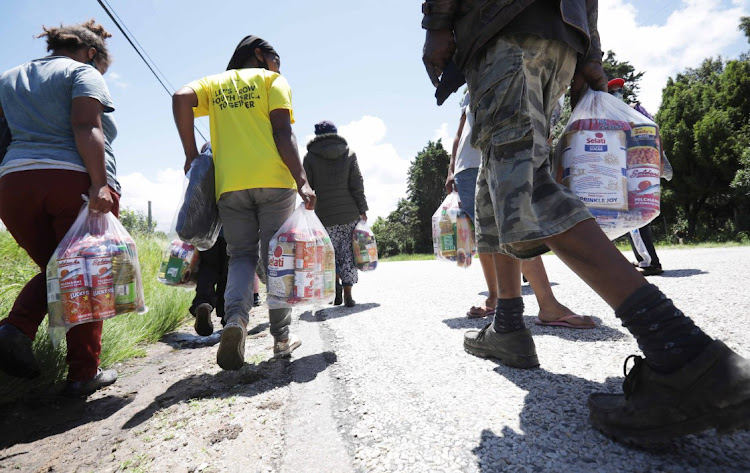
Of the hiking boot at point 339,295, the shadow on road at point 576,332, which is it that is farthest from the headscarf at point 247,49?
the hiking boot at point 339,295

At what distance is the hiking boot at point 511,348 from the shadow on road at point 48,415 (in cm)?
190

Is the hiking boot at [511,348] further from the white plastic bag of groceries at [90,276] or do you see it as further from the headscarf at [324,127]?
the headscarf at [324,127]

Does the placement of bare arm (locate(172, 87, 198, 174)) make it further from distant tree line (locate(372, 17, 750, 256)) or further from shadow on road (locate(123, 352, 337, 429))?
distant tree line (locate(372, 17, 750, 256))

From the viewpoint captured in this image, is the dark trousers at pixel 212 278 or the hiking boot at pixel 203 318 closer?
the hiking boot at pixel 203 318

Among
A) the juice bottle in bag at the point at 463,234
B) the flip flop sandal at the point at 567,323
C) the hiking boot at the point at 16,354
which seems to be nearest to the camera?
the hiking boot at the point at 16,354

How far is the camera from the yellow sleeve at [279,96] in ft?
7.75

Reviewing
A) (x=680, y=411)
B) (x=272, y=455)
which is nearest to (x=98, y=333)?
(x=272, y=455)

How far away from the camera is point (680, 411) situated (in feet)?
3.10

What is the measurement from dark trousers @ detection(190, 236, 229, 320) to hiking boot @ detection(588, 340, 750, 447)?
2.88 metres

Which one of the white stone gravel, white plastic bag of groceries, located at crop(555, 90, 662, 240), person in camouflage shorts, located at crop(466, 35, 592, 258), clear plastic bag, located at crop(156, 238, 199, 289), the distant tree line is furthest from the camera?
the distant tree line

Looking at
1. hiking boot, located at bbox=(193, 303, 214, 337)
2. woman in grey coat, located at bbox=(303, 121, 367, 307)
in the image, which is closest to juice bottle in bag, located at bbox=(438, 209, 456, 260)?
woman in grey coat, located at bbox=(303, 121, 367, 307)

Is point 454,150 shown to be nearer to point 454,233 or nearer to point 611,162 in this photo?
point 454,233

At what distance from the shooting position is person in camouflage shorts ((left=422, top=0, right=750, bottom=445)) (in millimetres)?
947

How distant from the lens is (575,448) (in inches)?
41.4
